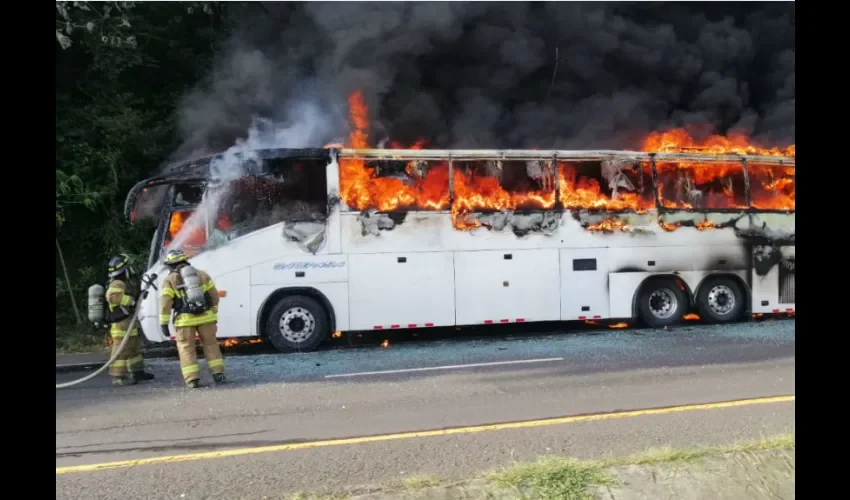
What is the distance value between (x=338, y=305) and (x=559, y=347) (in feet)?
10.5

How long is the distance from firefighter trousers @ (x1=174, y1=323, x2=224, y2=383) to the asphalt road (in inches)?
10.9

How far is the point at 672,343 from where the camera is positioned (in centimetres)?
843

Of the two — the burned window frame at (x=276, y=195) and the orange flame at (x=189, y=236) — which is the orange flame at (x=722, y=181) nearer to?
the burned window frame at (x=276, y=195)

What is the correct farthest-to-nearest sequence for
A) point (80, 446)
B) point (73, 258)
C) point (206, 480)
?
point (73, 258) → point (80, 446) → point (206, 480)

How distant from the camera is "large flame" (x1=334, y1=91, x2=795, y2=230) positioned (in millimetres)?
9031

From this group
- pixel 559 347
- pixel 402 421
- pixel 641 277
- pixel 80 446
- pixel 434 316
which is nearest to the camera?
pixel 80 446

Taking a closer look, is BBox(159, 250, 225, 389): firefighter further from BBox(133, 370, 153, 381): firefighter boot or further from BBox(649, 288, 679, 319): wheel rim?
BBox(649, 288, 679, 319): wheel rim

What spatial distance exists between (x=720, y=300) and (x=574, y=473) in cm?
807

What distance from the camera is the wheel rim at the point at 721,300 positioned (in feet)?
32.8

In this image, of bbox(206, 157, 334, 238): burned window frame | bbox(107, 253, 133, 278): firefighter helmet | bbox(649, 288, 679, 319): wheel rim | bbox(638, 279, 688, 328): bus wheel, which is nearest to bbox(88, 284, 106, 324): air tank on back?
bbox(107, 253, 133, 278): firefighter helmet

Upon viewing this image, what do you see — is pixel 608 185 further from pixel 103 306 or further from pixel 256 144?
pixel 103 306

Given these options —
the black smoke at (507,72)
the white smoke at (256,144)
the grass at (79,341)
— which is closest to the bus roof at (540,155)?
the white smoke at (256,144)

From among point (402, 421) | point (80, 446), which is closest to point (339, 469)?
point (402, 421)
